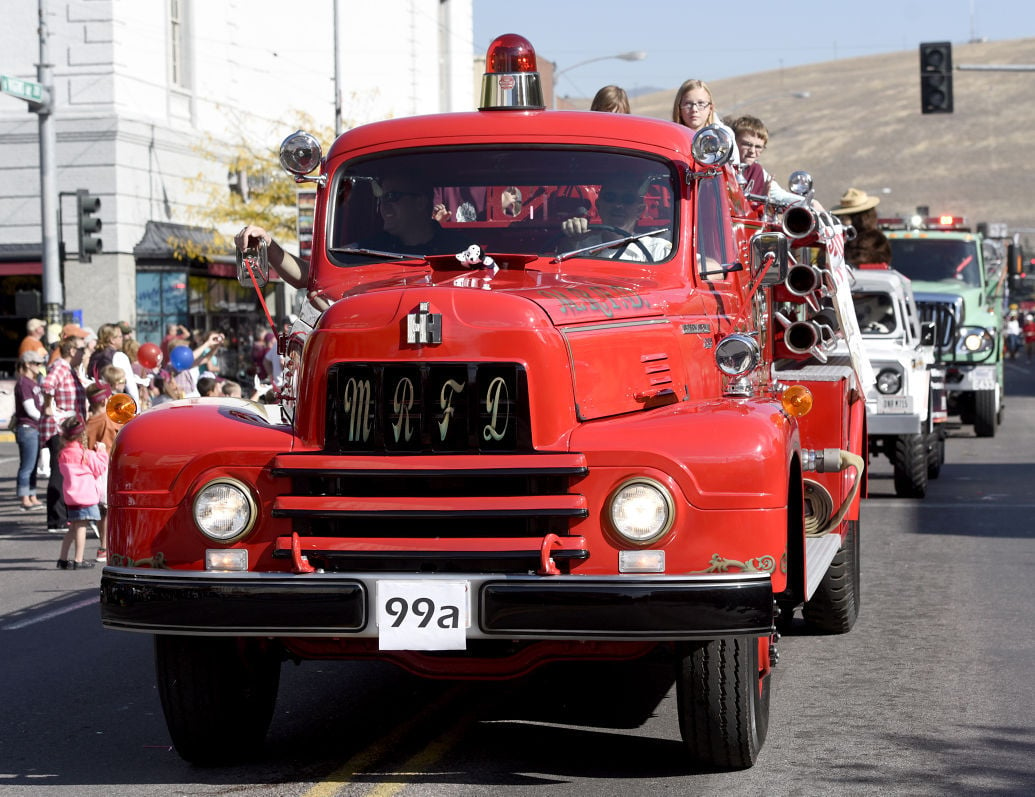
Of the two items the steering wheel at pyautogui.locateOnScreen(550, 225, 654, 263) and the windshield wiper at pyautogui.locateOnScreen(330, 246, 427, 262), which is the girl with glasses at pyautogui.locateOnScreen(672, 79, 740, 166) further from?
the windshield wiper at pyautogui.locateOnScreen(330, 246, 427, 262)

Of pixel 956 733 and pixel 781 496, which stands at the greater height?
pixel 781 496

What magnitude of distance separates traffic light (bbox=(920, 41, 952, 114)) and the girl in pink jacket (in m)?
21.1

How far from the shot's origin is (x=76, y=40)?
105ft

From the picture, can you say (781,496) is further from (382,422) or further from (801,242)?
(801,242)

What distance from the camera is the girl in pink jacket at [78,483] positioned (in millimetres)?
13031

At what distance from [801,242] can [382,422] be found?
12.6 feet

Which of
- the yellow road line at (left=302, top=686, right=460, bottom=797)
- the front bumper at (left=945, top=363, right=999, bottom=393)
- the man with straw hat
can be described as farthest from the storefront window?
the yellow road line at (left=302, top=686, right=460, bottom=797)

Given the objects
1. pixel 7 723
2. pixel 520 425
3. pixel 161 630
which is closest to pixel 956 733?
pixel 520 425

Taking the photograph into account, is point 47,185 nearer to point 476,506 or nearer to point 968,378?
point 968,378

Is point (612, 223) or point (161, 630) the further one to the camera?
point (612, 223)

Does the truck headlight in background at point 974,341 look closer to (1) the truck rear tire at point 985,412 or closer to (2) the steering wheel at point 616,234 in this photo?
(1) the truck rear tire at point 985,412

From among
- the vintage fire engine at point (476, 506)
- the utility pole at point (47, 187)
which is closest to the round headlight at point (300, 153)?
the vintage fire engine at point (476, 506)

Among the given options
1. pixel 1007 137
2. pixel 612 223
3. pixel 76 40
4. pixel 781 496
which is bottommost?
pixel 781 496

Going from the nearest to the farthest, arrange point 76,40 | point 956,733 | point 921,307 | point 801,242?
point 956,733 → point 801,242 → point 921,307 → point 76,40
